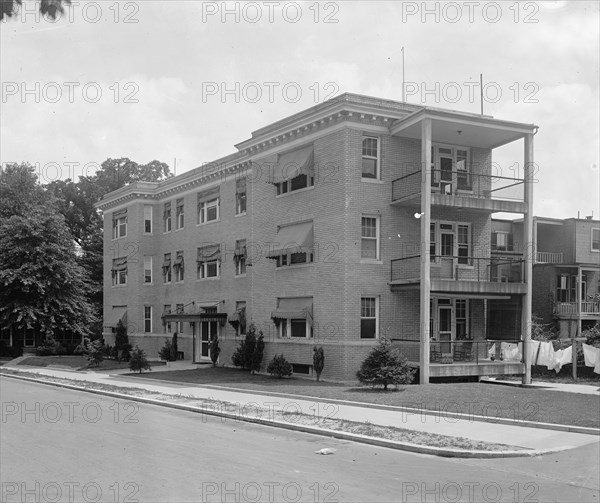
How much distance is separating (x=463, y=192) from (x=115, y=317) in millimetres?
25814

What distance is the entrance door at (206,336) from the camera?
33931 mm

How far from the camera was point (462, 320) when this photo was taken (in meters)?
26.0

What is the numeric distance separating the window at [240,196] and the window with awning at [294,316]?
644cm

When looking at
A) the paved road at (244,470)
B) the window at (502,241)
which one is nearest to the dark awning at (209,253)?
the paved road at (244,470)

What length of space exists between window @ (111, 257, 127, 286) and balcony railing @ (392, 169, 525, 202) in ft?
76.0

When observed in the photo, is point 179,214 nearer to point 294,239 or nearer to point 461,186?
point 294,239

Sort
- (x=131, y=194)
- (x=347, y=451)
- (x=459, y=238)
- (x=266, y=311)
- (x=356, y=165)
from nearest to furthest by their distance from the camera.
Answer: (x=347, y=451)
(x=356, y=165)
(x=459, y=238)
(x=266, y=311)
(x=131, y=194)

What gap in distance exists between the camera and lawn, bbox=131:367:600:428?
1520cm

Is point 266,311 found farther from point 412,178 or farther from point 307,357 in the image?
point 412,178

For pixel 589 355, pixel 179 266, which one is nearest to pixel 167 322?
pixel 179 266

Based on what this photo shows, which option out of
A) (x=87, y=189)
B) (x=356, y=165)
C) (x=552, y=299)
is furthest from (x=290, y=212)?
(x=87, y=189)

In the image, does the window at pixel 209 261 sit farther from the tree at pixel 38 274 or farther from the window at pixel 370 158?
the tree at pixel 38 274

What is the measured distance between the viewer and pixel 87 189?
6397cm

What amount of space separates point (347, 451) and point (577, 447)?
4079mm
